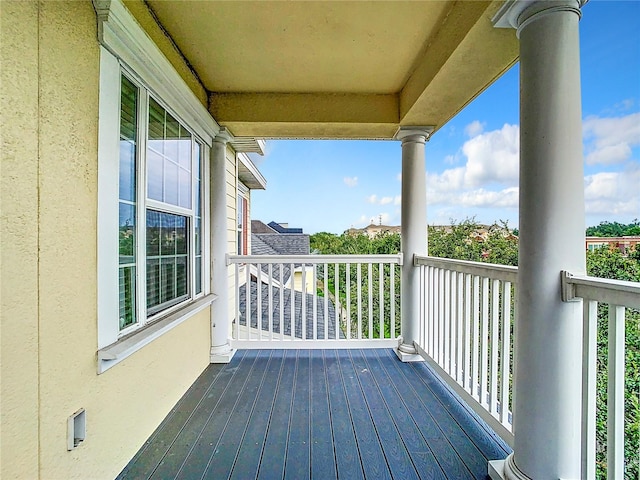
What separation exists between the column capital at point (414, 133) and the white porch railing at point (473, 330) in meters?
1.23

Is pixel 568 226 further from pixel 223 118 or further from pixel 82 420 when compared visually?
pixel 223 118

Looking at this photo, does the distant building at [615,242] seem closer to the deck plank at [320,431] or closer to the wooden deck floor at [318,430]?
the wooden deck floor at [318,430]

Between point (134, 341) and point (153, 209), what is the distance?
0.84 meters

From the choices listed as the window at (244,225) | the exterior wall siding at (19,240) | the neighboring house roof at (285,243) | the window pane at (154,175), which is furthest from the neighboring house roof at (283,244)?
the exterior wall siding at (19,240)

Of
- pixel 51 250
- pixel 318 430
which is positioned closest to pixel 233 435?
pixel 318 430

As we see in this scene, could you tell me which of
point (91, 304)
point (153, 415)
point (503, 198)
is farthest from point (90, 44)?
point (503, 198)

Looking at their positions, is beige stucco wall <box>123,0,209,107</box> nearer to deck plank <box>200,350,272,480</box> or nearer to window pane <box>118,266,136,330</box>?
window pane <box>118,266,136,330</box>

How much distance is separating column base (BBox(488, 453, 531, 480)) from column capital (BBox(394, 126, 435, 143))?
2.70 meters

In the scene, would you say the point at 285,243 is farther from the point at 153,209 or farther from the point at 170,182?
the point at 153,209

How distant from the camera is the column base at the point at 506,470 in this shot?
4.80ft

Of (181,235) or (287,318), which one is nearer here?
(181,235)

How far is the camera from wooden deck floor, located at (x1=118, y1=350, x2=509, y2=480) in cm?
171

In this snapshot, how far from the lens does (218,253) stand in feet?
10.6

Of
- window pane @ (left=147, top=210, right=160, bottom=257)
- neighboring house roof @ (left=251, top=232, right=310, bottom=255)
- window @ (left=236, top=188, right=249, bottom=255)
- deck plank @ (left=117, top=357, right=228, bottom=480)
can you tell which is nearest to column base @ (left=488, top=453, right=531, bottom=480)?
Answer: deck plank @ (left=117, top=357, right=228, bottom=480)
